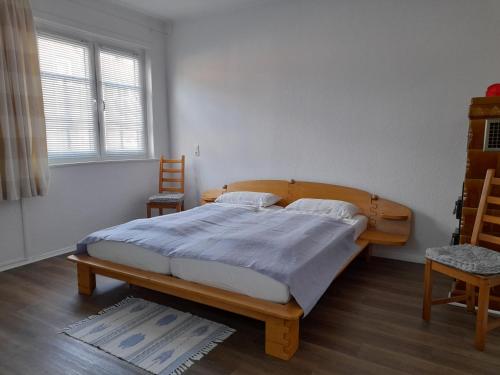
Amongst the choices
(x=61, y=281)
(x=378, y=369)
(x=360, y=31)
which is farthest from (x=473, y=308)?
(x=61, y=281)

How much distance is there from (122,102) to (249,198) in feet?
6.74

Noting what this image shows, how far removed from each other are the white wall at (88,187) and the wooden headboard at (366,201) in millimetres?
1086

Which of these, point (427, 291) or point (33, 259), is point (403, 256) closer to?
point (427, 291)

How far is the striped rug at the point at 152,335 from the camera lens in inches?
76.4

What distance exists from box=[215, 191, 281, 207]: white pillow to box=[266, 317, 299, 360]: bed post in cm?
196

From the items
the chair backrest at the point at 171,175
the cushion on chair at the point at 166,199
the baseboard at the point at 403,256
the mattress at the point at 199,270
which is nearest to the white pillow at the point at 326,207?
Answer: the baseboard at the point at 403,256

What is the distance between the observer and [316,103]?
3852 millimetres

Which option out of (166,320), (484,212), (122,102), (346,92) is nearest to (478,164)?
(484,212)

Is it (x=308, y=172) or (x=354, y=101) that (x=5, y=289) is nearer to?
(x=308, y=172)

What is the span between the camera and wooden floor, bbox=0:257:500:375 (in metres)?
1.87

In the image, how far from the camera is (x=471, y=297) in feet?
7.86

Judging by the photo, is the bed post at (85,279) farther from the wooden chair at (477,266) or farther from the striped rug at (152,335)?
the wooden chair at (477,266)

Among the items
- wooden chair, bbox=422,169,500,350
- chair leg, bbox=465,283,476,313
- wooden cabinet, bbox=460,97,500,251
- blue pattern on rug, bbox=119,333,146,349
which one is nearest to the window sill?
blue pattern on rug, bbox=119,333,146,349

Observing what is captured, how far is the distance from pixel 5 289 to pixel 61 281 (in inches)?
15.9
